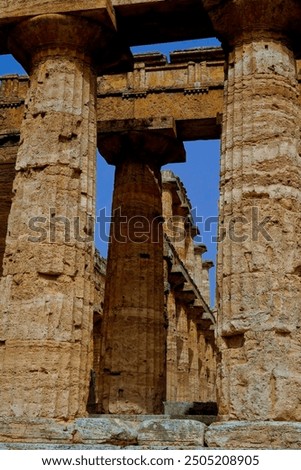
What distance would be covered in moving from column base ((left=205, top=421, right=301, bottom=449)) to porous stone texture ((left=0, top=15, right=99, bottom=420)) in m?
2.48

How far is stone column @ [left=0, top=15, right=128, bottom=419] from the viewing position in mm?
10805

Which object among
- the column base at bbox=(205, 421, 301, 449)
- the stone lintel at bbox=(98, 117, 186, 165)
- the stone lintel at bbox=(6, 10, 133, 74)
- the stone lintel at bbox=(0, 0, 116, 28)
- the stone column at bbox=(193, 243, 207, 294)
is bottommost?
the column base at bbox=(205, 421, 301, 449)

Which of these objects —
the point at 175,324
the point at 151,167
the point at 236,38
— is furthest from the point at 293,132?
the point at 175,324

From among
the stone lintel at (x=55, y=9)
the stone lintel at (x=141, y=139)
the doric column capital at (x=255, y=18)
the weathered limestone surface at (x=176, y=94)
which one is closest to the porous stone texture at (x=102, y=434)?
the doric column capital at (x=255, y=18)

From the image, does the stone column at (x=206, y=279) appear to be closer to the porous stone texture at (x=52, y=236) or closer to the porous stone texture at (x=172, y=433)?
the porous stone texture at (x=52, y=236)

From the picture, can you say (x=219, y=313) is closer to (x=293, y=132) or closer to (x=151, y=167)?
(x=293, y=132)

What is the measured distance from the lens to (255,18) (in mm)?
11773

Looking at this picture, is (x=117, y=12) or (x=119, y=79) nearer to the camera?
(x=117, y=12)

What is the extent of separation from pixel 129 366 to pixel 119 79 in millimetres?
7334

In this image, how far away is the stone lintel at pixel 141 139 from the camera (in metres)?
17.1

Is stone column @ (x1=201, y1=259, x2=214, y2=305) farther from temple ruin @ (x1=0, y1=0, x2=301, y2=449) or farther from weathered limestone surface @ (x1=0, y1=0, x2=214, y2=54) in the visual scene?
weathered limestone surface @ (x1=0, y1=0, x2=214, y2=54)

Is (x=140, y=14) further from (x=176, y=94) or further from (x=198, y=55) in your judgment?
(x=198, y=55)

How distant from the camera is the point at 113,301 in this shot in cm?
1680

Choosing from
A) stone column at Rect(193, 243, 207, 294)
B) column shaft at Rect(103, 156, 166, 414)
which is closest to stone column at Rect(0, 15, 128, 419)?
column shaft at Rect(103, 156, 166, 414)
